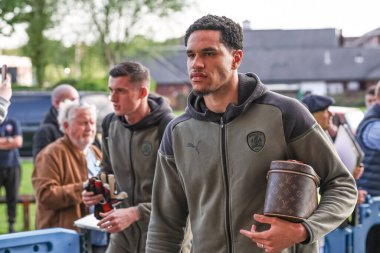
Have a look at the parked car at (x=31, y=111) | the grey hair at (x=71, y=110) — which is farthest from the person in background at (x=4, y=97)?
the parked car at (x=31, y=111)

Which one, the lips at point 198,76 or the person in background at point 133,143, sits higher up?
the lips at point 198,76

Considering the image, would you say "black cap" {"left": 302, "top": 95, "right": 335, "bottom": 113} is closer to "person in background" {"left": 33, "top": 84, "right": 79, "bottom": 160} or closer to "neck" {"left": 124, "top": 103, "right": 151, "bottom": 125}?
"neck" {"left": 124, "top": 103, "right": 151, "bottom": 125}

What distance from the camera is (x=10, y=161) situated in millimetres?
9391

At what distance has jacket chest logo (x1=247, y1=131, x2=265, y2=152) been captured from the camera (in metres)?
2.83

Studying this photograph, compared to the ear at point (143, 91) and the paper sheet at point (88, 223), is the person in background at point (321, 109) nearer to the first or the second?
the ear at point (143, 91)

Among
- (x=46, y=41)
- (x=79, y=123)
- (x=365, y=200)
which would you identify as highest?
(x=46, y=41)

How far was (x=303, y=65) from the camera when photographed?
85250 millimetres

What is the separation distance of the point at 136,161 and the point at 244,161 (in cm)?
153

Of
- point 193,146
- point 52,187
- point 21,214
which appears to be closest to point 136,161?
point 52,187

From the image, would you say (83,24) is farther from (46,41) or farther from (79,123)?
(79,123)

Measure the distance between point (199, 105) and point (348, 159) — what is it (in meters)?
2.63

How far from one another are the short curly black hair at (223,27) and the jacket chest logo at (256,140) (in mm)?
413

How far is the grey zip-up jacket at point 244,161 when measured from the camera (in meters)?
2.81

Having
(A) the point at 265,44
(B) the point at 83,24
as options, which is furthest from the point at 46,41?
(A) the point at 265,44
